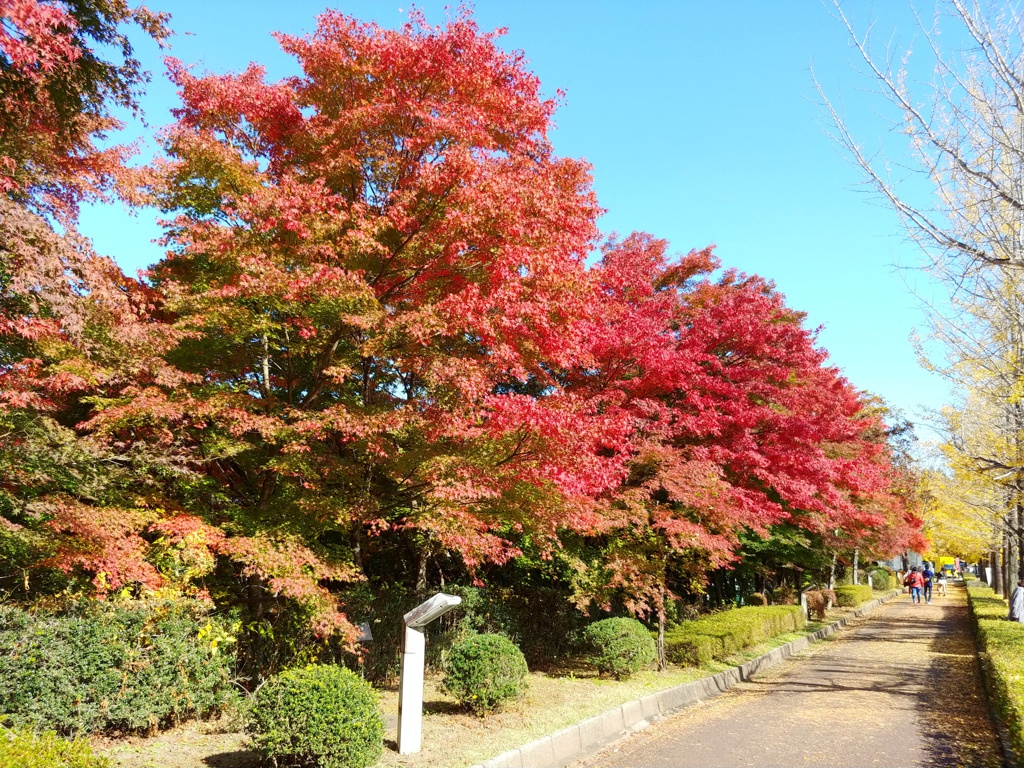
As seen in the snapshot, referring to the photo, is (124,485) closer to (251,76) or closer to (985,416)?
(251,76)

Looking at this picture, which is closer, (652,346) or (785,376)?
(652,346)

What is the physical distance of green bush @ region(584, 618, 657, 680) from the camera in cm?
1071

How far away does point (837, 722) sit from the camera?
8.70 meters

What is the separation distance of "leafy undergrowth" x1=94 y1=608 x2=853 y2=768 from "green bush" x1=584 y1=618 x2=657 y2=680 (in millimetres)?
233

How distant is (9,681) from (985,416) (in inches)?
730

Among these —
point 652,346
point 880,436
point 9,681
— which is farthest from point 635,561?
point 880,436

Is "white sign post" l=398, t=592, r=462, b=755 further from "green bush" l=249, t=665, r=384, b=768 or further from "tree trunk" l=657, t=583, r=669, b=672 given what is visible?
"tree trunk" l=657, t=583, r=669, b=672

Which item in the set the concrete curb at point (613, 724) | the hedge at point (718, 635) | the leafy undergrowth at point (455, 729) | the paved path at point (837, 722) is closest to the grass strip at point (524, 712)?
the leafy undergrowth at point (455, 729)

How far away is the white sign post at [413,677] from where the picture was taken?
21.1 feet

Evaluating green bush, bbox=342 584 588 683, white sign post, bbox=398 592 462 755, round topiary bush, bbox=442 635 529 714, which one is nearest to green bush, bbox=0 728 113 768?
white sign post, bbox=398 592 462 755

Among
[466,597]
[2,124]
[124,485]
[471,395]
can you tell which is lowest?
[466,597]

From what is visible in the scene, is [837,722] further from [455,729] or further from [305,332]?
[305,332]

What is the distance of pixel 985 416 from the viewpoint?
15.5 m

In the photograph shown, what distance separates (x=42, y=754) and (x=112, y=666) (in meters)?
3.19
